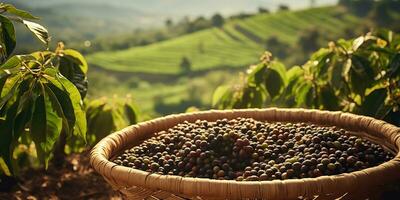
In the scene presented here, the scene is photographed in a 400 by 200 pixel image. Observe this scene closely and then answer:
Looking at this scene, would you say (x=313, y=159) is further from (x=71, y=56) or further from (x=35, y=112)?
(x=71, y=56)

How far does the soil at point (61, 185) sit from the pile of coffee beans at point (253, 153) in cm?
78

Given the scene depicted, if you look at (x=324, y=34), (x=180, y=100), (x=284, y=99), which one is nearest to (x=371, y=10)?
(x=324, y=34)

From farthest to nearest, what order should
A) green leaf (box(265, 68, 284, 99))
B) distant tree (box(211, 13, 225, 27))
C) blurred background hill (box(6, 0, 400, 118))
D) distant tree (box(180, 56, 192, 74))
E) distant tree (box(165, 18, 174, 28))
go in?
distant tree (box(165, 18, 174, 28)), distant tree (box(211, 13, 225, 27)), distant tree (box(180, 56, 192, 74)), blurred background hill (box(6, 0, 400, 118)), green leaf (box(265, 68, 284, 99))

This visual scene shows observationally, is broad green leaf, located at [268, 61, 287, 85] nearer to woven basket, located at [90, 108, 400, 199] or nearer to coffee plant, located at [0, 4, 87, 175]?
→ woven basket, located at [90, 108, 400, 199]

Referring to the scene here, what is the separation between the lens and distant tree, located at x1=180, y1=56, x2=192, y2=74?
219 feet

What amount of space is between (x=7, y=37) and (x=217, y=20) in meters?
73.5

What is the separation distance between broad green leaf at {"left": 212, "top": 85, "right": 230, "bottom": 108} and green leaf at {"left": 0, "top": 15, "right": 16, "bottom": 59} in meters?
1.98

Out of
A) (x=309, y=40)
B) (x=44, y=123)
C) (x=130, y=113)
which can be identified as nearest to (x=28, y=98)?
(x=44, y=123)

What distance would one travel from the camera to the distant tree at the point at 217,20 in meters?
74.8

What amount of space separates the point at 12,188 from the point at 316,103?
2.05m

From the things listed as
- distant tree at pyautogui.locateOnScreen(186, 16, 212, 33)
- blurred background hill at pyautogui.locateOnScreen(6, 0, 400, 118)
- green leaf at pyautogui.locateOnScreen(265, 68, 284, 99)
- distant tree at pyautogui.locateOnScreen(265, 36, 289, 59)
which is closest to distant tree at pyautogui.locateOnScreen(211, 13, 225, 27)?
blurred background hill at pyautogui.locateOnScreen(6, 0, 400, 118)

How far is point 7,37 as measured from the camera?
2172 millimetres

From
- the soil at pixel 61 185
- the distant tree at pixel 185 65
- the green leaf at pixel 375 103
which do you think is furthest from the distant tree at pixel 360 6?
the soil at pixel 61 185

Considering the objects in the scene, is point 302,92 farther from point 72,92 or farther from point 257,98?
point 72,92
